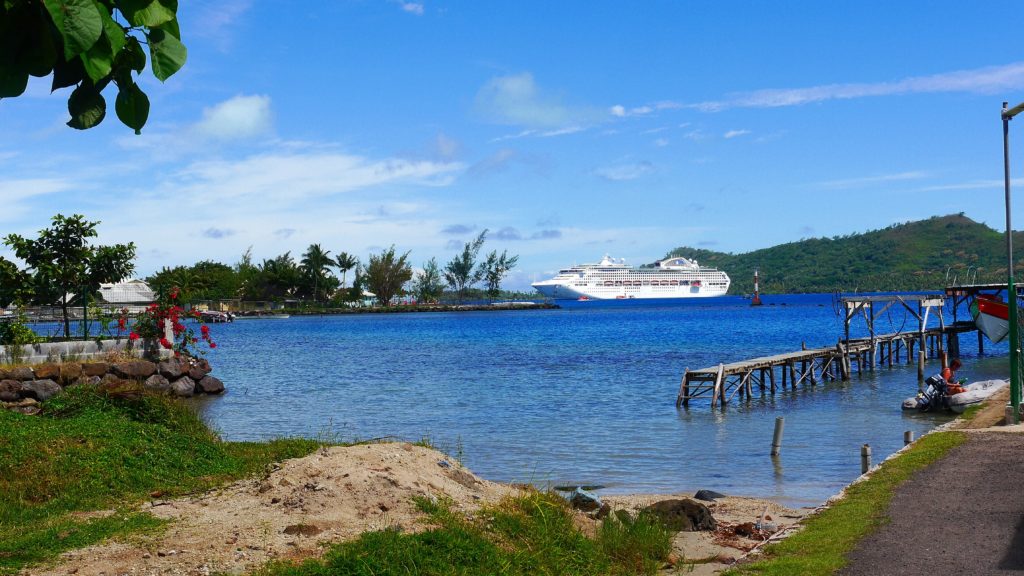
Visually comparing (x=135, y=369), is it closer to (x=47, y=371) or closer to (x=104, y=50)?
(x=47, y=371)

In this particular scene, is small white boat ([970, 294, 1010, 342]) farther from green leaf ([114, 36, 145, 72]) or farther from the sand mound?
green leaf ([114, 36, 145, 72])

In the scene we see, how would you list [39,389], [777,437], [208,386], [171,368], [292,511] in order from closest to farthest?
1. [292,511]
2. [777,437]
3. [39,389]
4. [171,368]
5. [208,386]

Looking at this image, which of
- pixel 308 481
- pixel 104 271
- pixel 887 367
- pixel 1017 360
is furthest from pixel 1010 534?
pixel 887 367

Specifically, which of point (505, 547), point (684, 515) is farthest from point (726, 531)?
point (505, 547)

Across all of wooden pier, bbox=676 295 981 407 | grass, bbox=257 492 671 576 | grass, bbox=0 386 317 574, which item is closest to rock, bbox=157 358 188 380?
grass, bbox=0 386 317 574

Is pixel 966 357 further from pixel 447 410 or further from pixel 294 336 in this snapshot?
pixel 294 336

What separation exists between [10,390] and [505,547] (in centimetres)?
1664

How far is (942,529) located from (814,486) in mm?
6289

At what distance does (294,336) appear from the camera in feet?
230

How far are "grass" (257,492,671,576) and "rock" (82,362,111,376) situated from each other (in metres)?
17.1

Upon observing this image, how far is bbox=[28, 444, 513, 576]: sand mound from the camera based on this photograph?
6898mm

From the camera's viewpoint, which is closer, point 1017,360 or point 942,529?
point 942,529

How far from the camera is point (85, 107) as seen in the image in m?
2.50

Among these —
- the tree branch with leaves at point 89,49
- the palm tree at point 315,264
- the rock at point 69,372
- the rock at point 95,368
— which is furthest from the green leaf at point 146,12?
the palm tree at point 315,264
